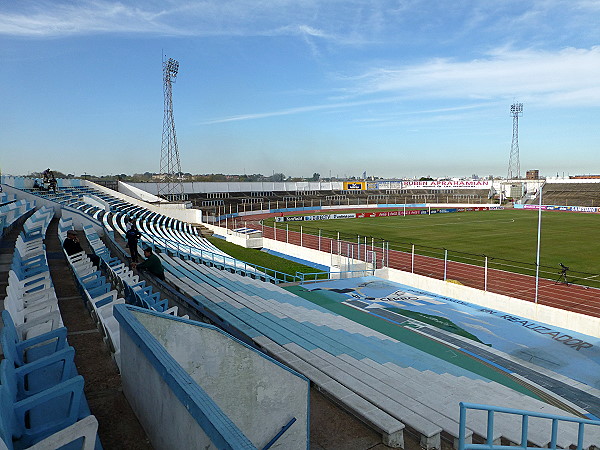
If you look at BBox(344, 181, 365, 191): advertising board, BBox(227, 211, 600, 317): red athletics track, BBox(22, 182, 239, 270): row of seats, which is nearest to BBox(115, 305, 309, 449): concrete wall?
BBox(22, 182, 239, 270): row of seats

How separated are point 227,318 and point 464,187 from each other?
90462 millimetres

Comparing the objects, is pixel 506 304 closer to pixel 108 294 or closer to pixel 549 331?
pixel 549 331

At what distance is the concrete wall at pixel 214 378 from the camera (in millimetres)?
3336

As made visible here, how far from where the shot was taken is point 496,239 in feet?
123

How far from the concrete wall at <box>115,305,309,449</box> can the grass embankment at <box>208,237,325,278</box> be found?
2098 cm

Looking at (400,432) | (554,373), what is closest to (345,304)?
(554,373)

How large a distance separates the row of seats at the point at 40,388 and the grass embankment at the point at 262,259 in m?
20.3

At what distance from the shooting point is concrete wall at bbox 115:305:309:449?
131 inches

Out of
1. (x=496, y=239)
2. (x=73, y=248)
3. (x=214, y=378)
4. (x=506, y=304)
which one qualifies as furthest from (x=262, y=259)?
(x=214, y=378)

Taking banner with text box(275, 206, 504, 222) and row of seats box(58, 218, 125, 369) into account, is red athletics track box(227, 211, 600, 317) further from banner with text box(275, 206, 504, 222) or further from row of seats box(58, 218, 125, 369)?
banner with text box(275, 206, 504, 222)

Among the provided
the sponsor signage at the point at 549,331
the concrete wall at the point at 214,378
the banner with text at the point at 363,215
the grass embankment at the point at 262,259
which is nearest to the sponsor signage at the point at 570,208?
the banner with text at the point at 363,215

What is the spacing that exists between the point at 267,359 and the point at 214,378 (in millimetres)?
518

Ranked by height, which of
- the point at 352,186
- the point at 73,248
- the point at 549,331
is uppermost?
the point at 73,248

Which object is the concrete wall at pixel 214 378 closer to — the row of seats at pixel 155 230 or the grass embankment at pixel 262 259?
the row of seats at pixel 155 230
